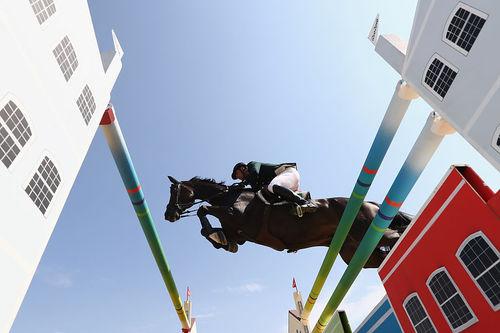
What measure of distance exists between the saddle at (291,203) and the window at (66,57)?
615cm

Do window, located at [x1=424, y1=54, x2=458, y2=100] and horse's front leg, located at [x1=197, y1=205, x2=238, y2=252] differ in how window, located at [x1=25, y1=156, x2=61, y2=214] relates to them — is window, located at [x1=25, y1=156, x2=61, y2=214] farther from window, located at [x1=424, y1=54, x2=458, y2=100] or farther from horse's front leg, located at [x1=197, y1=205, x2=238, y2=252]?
window, located at [x1=424, y1=54, x2=458, y2=100]

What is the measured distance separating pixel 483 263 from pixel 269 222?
541cm

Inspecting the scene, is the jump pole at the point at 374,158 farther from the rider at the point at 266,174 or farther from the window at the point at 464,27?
the rider at the point at 266,174

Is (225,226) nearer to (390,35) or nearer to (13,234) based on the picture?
(13,234)

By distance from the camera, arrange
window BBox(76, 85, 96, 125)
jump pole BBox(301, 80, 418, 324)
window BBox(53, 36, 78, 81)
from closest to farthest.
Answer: window BBox(53, 36, 78, 81)
jump pole BBox(301, 80, 418, 324)
window BBox(76, 85, 96, 125)

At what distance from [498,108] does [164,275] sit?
10.9m

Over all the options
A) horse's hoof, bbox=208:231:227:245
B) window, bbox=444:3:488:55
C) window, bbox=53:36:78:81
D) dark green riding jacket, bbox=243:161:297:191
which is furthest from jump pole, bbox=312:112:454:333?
window, bbox=53:36:78:81

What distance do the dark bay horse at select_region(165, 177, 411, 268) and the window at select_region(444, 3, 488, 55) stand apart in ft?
16.7

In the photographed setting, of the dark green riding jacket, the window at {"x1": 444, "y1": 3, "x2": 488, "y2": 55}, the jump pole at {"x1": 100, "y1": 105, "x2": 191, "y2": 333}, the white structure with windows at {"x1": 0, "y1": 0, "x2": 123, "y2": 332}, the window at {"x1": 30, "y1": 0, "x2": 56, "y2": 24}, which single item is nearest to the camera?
the white structure with windows at {"x1": 0, "y1": 0, "x2": 123, "y2": 332}

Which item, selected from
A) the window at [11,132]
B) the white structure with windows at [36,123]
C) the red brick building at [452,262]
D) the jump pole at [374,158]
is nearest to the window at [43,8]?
the white structure with windows at [36,123]

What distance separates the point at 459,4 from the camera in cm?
872

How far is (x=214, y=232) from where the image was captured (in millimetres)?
10930

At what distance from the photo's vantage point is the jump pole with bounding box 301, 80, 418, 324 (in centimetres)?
986

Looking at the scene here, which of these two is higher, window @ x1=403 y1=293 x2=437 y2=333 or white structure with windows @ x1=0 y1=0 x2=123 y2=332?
white structure with windows @ x1=0 y1=0 x2=123 y2=332
